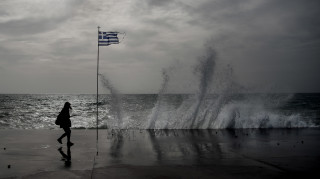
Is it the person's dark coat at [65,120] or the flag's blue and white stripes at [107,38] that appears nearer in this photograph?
the person's dark coat at [65,120]

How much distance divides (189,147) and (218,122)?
27.8 ft

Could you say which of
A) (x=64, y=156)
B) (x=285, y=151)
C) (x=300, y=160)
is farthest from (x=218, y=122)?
(x=64, y=156)

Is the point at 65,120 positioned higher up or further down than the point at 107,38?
further down

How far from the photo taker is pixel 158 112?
18.3 m

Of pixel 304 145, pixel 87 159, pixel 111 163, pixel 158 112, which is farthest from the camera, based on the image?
pixel 158 112

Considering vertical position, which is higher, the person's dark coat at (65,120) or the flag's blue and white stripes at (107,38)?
the flag's blue and white stripes at (107,38)

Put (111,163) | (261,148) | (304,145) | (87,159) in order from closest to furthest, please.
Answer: (111,163), (87,159), (261,148), (304,145)

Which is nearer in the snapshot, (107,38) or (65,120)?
(65,120)

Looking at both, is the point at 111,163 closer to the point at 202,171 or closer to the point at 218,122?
the point at 202,171

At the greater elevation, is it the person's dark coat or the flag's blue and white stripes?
the flag's blue and white stripes

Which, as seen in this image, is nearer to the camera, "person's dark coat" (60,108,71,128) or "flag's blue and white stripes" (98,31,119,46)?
"person's dark coat" (60,108,71,128)

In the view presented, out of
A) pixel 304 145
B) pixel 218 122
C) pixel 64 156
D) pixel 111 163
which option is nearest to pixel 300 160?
pixel 304 145

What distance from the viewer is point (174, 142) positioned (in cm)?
1159

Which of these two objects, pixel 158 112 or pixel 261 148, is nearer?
pixel 261 148
